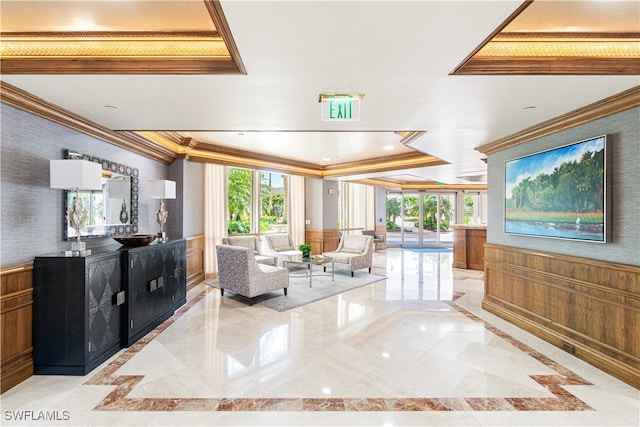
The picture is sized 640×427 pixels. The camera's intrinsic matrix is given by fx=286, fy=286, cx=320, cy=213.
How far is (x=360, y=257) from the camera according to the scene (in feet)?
21.2

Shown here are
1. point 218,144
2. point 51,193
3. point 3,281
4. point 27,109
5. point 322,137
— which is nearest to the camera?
point 3,281

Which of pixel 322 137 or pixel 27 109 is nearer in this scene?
pixel 27 109

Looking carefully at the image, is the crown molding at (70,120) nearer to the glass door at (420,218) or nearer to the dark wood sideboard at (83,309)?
the dark wood sideboard at (83,309)

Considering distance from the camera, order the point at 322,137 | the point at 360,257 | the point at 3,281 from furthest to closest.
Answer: the point at 360,257 < the point at 322,137 < the point at 3,281

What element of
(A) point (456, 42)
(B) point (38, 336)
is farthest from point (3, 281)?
(A) point (456, 42)

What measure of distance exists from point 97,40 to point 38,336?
2.58 metres

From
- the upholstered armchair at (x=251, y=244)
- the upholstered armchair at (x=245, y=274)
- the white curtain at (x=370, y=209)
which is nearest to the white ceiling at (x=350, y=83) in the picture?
the upholstered armchair at (x=245, y=274)

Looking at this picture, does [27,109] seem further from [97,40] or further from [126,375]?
[126,375]

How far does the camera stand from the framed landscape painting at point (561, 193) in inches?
105

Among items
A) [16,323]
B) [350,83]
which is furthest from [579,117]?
[16,323]

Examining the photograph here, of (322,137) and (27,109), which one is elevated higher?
(322,137)

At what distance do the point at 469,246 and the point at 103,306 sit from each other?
24.3ft

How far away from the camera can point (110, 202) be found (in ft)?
11.9

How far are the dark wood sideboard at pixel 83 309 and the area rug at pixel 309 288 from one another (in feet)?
6.04
